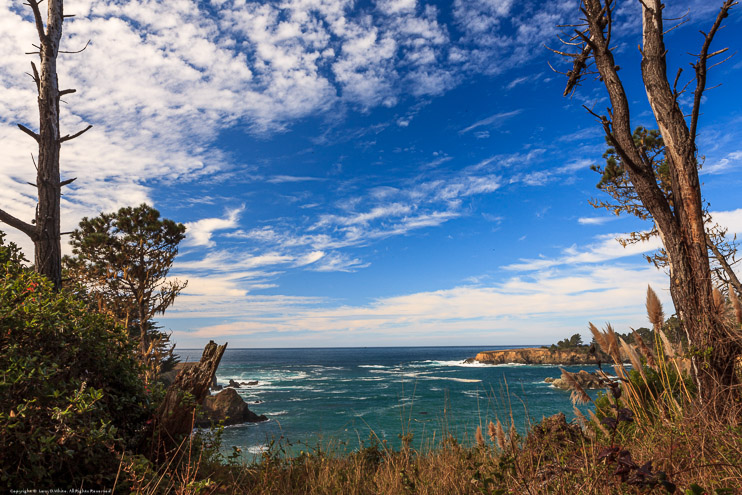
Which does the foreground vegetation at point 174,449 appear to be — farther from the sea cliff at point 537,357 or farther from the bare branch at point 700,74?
the sea cliff at point 537,357

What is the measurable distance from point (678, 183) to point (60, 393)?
7.62 meters

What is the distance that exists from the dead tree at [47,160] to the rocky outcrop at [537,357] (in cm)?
7308

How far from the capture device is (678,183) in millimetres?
5605

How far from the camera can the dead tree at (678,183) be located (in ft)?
16.4

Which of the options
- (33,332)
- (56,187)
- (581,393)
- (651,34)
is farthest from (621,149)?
(56,187)

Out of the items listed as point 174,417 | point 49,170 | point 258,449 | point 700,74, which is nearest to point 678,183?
point 700,74

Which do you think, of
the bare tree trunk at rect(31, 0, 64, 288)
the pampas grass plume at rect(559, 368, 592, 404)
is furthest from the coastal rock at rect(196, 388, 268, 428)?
the pampas grass plume at rect(559, 368, 592, 404)

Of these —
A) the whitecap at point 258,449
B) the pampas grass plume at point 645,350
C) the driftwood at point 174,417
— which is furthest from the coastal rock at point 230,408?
the pampas grass plume at point 645,350

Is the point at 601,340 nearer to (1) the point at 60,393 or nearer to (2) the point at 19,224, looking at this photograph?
(1) the point at 60,393

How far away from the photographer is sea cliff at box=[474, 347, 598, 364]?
227ft

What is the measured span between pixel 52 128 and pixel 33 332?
520 centimetres

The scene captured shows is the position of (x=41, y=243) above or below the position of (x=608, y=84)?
below

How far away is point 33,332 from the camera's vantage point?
3.73 m

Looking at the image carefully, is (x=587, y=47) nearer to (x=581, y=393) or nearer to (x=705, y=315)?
(x=705, y=315)
